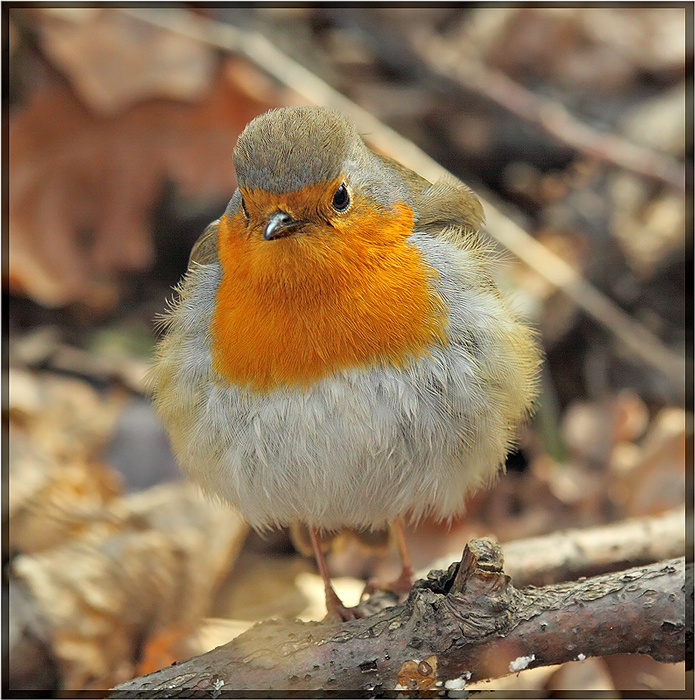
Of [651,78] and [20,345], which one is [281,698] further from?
[651,78]

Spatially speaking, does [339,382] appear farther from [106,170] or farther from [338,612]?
[106,170]

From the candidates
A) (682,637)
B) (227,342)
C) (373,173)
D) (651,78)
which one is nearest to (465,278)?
(373,173)

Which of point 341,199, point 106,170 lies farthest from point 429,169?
point 341,199

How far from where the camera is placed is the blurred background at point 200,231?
11.2 ft

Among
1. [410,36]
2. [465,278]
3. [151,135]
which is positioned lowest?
[465,278]

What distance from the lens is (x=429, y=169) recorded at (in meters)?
4.62

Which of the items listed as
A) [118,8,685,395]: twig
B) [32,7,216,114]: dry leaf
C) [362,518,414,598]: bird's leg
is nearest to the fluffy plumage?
[362,518,414,598]: bird's leg

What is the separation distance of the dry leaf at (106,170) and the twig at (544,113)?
1404 millimetres

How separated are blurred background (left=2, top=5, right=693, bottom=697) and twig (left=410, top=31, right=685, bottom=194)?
2cm

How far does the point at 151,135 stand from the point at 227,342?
2944 mm

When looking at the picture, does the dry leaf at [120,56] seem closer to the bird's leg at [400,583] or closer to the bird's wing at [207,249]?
the bird's wing at [207,249]

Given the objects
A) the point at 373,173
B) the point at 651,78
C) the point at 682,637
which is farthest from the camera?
the point at 651,78

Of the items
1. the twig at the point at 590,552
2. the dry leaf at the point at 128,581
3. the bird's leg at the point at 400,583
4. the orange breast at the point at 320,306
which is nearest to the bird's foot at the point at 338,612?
the bird's leg at the point at 400,583

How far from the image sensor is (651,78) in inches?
226
